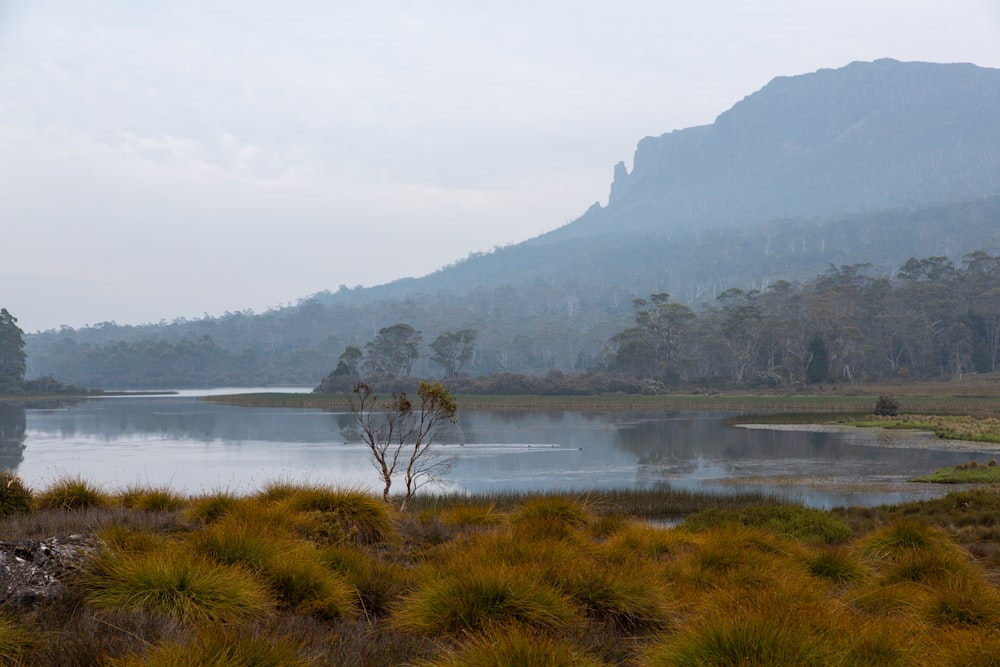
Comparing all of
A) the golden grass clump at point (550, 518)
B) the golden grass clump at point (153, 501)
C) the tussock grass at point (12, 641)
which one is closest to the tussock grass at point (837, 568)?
the golden grass clump at point (550, 518)

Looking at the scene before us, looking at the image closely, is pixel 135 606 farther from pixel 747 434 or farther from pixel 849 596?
pixel 747 434

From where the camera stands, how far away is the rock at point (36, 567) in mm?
5758

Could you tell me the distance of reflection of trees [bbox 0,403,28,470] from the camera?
3308 centimetres

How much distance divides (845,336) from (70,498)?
97.2 metres

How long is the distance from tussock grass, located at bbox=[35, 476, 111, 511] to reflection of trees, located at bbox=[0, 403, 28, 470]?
16.7 m

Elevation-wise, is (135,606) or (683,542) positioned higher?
(135,606)

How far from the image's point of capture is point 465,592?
622 cm

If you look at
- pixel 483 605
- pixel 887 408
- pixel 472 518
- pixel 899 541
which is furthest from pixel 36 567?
pixel 887 408

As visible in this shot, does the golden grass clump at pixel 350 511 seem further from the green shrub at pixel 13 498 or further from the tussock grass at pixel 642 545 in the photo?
the green shrub at pixel 13 498

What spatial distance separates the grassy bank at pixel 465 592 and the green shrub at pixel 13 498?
2.5 inches

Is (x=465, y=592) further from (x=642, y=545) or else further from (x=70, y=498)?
(x=70, y=498)

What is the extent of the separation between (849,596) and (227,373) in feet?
553

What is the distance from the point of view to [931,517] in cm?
1588

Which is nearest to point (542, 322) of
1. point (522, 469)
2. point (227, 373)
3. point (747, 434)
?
point (227, 373)
